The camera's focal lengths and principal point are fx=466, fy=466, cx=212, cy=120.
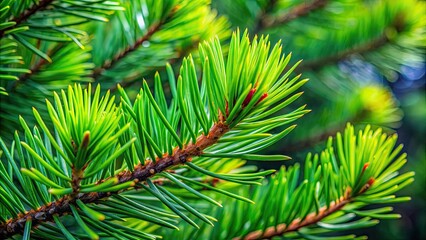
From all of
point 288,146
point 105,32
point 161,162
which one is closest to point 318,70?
point 288,146

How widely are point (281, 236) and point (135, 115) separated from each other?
0.55 ft

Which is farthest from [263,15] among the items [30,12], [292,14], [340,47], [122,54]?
[30,12]

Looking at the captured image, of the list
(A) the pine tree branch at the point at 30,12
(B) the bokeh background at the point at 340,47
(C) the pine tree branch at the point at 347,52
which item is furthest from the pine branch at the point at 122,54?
(C) the pine tree branch at the point at 347,52

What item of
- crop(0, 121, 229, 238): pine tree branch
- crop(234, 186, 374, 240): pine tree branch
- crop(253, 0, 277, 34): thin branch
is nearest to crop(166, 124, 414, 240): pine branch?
crop(234, 186, 374, 240): pine tree branch

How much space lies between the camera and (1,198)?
10.1 inches

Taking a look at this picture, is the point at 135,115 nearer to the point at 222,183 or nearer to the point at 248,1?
the point at 222,183

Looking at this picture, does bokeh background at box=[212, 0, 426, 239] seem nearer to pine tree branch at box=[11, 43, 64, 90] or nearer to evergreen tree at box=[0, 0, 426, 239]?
evergreen tree at box=[0, 0, 426, 239]

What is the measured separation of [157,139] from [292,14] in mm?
448

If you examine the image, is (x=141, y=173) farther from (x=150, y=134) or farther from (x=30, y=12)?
(x=30, y=12)

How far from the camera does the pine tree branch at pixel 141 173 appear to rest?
258 mm

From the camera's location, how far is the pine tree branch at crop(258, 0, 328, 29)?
65 centimetres

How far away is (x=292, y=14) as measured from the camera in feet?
2.18

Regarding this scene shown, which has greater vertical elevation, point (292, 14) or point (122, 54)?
point (292, 14)

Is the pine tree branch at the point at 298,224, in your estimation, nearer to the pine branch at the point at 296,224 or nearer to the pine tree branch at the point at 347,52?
the pine branch at the point at 296,224
